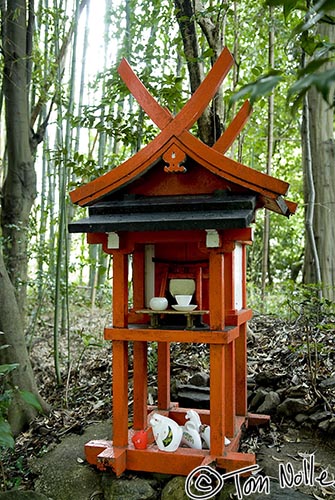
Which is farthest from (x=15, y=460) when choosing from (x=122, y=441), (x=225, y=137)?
(x=225, y=137)

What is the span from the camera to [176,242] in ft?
10.7

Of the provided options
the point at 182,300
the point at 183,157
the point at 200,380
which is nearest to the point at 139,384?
the point at 182,300

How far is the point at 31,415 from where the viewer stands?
3959mm

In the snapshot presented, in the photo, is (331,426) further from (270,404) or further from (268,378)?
(268,378)

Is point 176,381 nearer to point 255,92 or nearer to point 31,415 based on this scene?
point 31,415

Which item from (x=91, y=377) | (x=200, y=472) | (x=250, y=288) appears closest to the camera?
(x=200, y=472)

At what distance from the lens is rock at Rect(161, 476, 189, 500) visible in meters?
2.86

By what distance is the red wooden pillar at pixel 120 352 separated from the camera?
3109 millimetres

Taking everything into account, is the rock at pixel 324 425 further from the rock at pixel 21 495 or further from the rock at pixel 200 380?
the rock at pixel 21 495

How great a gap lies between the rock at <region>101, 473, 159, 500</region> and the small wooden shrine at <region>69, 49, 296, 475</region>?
74 millimetres

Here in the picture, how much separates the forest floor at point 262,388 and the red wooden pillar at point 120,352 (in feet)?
2.40

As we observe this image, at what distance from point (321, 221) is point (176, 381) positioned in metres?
2.84

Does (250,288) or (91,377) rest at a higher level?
(250,288)

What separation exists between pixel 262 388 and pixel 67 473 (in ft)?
5.45
